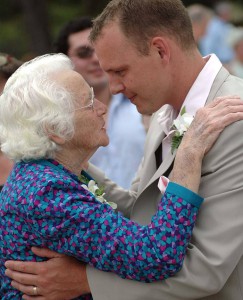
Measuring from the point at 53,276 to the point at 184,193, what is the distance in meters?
0.75

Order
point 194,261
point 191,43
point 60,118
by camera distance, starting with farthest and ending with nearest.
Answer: point 191,43
point 60,118
point 194,261

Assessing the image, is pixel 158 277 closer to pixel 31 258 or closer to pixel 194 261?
pixel 194 261

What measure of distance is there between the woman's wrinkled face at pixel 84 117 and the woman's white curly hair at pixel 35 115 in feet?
0.14

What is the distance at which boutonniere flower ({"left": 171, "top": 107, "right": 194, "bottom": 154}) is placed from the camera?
12.4 feet

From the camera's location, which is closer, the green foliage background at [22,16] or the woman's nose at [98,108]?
the woman's nose at [98,108]

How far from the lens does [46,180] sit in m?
3.54

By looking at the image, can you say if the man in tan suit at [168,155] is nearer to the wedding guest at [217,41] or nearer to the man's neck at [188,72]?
the man's neck at [188,72]

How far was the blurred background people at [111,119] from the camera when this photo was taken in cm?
697

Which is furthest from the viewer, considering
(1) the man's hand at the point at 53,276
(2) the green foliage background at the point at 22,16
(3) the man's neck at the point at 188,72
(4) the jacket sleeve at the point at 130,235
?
(2) the green foliage background at the point at 22,16

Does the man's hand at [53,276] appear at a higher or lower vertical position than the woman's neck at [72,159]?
lower

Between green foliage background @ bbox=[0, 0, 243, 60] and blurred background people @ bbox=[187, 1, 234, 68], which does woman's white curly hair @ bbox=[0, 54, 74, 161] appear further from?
green foliage background @ bbox=[0, 0, 243, 60]

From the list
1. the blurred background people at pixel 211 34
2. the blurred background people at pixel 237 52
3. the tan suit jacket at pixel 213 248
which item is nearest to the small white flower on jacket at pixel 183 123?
the tan suit jacket at pixel 213 248

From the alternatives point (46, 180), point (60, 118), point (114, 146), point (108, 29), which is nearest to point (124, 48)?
point (108, 29)

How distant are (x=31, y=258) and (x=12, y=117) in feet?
2.23
